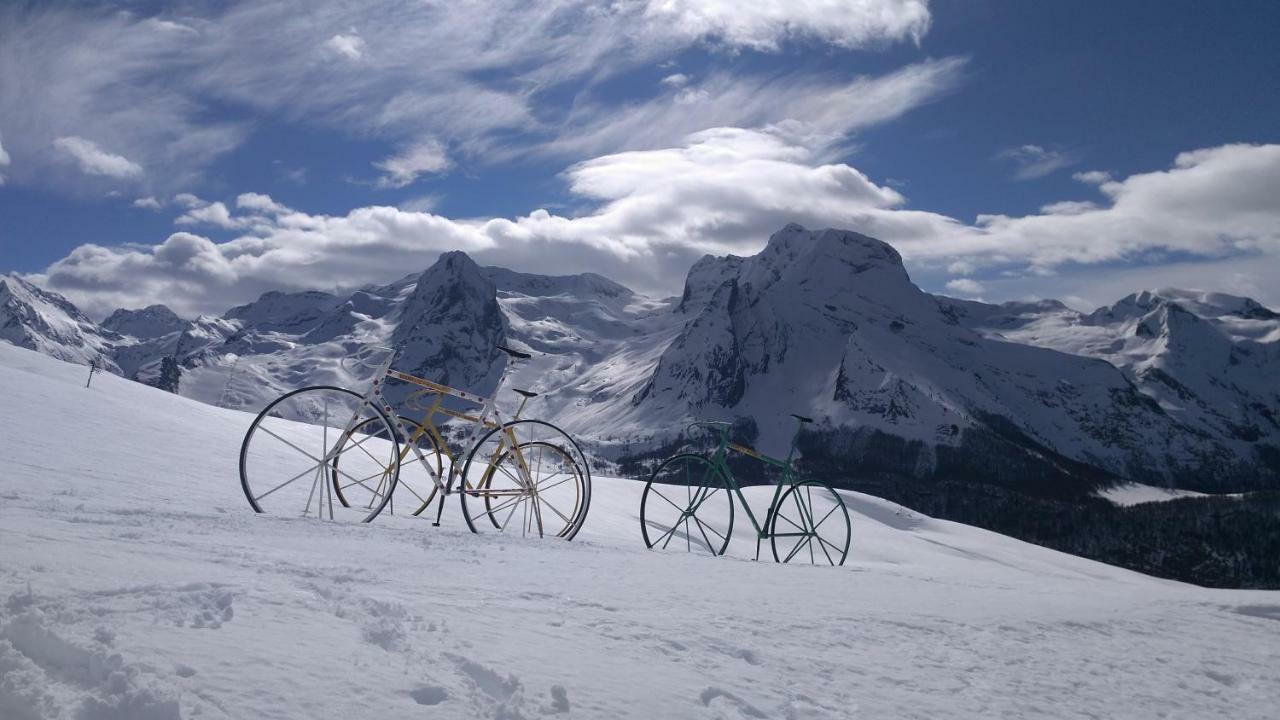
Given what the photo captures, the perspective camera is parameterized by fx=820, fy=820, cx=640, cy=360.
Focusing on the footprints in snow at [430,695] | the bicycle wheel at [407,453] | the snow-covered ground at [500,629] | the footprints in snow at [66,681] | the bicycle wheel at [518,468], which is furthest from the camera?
the bicycle wheel at [518,468]

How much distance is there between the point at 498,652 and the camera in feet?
18.0

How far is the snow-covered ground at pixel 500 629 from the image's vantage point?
4395mm

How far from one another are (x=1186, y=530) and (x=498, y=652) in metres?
211

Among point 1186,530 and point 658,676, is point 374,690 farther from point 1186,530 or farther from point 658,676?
point 1186,530

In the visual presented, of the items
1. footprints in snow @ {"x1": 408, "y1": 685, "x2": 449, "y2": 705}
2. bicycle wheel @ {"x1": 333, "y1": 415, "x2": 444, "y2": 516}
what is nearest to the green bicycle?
bicycle wheel @ {"x1": 333, "y1": 415, "x2": 444, "y2": 516}

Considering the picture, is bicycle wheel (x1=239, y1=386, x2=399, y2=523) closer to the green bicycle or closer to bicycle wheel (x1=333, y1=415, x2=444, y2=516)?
bicycle wheel (x1=333, y1=415, x2=444, y2=516)

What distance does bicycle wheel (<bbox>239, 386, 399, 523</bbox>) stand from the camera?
12148mm

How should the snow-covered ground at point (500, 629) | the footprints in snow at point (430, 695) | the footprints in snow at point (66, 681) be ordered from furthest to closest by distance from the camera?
the footprints in snow at point (430, 695)
the snow-covered ground at point (500, 629)
the footprints in snow at point (66, 681)

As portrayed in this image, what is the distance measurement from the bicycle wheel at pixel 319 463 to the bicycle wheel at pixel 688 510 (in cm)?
477

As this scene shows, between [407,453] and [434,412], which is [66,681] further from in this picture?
[407,453]

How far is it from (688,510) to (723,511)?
89.1 feet

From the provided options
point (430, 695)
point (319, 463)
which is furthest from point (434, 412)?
point (430, 695)

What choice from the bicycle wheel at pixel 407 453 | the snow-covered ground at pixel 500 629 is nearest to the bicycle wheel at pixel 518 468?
the bicycle wheel at pixel 407 453

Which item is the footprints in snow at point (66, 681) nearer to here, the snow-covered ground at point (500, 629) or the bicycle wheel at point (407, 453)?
the snow-covered ground at point (500, 629)
